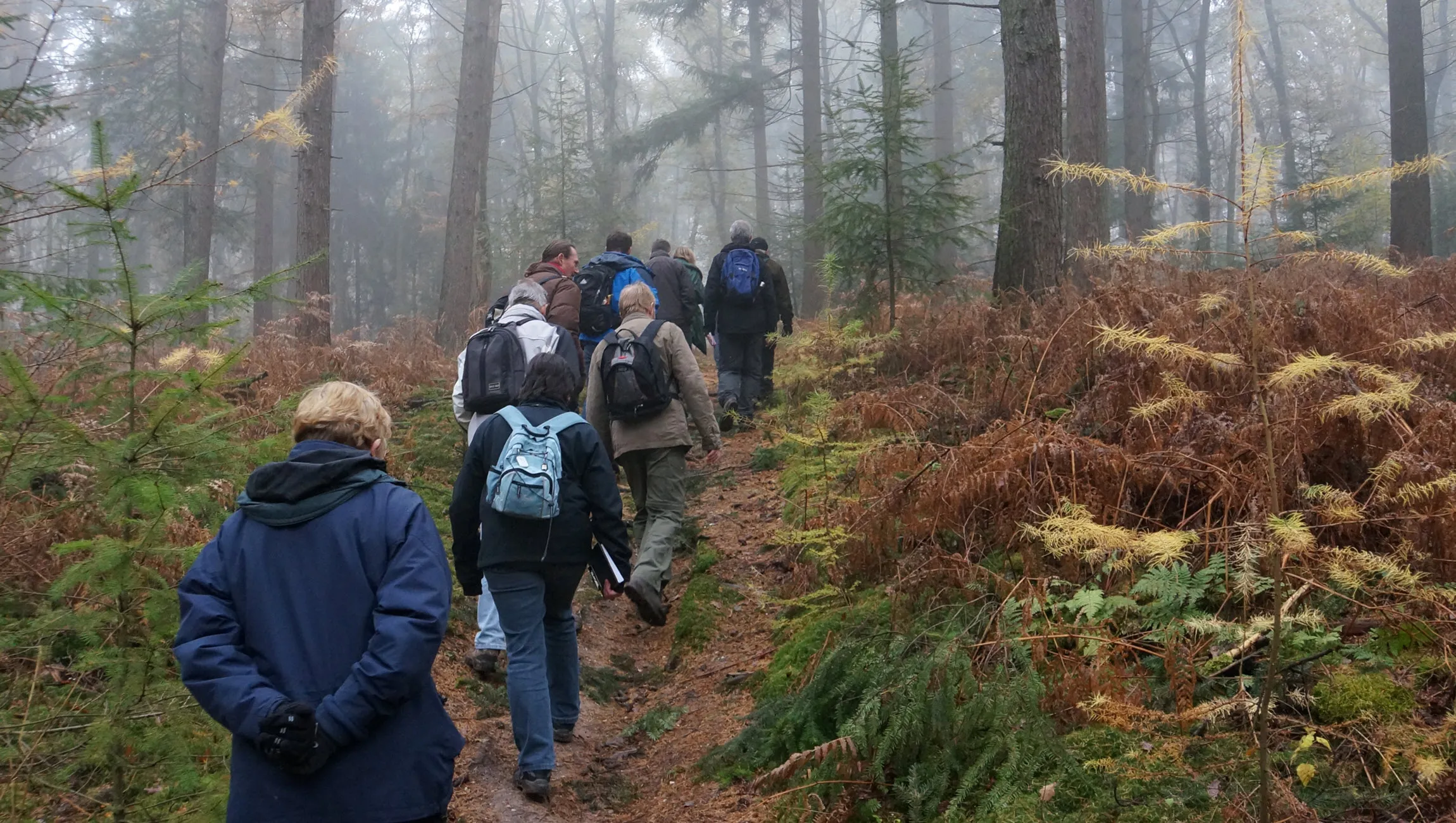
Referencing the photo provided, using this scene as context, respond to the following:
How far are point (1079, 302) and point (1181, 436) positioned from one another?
108 inches

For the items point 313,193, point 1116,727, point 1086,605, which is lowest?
point 1116,727

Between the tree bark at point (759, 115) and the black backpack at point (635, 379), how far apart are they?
21.4 m

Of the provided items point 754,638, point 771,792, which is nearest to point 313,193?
point 754,638

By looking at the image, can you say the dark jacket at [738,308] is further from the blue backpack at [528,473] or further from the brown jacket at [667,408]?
the blue backpack at [528,473]

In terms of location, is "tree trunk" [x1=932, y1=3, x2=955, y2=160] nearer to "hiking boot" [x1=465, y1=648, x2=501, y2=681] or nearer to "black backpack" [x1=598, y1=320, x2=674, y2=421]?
"black backpack" [x1=598, y1=320, x2=674, y2=421]

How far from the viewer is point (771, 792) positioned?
14.3ft

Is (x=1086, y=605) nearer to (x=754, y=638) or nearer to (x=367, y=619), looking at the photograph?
(x=754, y=638)

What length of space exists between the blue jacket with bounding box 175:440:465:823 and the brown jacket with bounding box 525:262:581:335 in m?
5.55

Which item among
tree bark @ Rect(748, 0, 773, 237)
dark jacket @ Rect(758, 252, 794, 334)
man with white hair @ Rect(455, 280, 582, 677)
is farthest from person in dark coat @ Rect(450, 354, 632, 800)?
tree bark @ Rect(748, 0, 773, 237)

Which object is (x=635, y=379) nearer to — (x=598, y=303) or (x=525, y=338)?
(x=525, y=338)

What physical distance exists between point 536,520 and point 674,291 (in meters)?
6.49

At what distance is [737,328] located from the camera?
1134cm

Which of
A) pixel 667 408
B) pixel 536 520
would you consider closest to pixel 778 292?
pixel 667 408

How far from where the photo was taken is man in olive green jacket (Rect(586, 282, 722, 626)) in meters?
6.77
